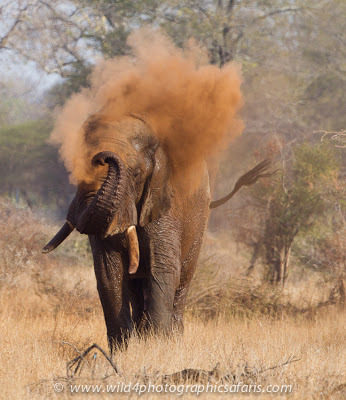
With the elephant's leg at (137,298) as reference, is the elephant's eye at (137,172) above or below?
above

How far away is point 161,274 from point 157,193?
2.49ft

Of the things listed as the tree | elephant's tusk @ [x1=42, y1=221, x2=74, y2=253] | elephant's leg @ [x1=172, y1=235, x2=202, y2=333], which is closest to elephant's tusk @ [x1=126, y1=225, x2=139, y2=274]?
elephant's tusk @ [x1=42, y1=221, x2=74, y2=253]

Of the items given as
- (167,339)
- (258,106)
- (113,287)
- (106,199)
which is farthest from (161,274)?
(258,106)

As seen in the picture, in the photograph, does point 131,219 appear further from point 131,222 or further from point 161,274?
point 161,274

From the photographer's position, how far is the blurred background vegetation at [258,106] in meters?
13.2

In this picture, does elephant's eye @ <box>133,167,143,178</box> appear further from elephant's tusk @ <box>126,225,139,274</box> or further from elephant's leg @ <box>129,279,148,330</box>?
elephant's leg @ <box>129,279,148,330</box>

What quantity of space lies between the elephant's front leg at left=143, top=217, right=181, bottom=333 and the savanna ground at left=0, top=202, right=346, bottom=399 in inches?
11.3

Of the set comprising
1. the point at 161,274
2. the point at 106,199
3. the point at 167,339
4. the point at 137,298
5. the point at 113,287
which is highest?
the point at 106,199

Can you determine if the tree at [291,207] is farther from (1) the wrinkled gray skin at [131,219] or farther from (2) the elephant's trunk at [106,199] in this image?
(2) the elephant's trunk at [106,199]

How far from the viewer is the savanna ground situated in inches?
209

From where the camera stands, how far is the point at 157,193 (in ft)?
22.7

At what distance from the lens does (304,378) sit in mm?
5414

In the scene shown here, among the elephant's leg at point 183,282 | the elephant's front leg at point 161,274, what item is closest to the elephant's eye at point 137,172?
the elephant's front leg at point 161,274

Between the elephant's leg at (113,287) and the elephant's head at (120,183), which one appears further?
the elephant's leg at (113,287)
